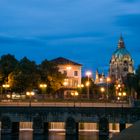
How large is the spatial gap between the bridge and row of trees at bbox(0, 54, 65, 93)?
30546 millimetres

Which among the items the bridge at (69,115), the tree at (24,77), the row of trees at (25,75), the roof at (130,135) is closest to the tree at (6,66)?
the row of trees at (25,75)

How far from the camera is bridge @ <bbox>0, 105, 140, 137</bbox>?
9312cm

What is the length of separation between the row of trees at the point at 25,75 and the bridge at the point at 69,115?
100 feet

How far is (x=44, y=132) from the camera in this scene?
102 metres

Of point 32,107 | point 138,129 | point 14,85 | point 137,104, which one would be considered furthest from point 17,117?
point 138,129

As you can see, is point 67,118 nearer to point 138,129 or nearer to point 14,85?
point 14,85

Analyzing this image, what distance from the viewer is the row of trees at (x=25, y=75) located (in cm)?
12825

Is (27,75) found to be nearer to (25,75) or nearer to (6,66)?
(25,75)

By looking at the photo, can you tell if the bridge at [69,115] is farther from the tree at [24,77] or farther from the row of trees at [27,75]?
the row of trees at [27,75]

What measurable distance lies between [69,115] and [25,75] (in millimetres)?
35806

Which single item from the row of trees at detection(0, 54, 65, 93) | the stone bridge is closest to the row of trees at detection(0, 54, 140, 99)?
the row of trees at detection(0, 54, 65, 93)

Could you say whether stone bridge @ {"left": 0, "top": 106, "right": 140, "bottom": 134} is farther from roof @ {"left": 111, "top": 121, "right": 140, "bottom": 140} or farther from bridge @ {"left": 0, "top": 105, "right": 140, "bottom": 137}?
roof @ {"left": 111, "top": 121, "right": 140, "bottom": 140}

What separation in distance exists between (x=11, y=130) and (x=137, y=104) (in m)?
24.5

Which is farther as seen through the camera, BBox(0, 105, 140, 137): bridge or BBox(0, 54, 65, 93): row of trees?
BBox(0, 54, 65, 93): row of trees
